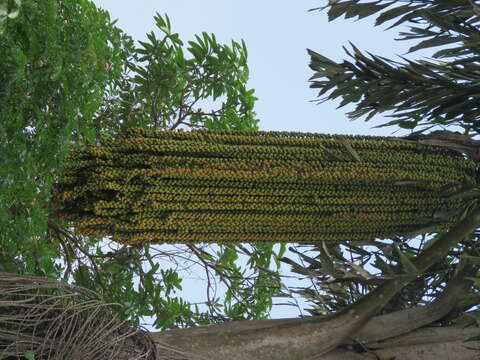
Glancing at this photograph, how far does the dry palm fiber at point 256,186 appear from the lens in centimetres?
237

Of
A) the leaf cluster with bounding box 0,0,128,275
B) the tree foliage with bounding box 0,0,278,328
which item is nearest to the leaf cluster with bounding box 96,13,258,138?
the tree foliage with bounding box 0,0,278,328

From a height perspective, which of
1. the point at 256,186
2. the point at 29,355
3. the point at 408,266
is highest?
the point at 256,186

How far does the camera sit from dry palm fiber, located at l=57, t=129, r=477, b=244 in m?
2.37

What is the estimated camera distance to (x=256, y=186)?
8.12 feet

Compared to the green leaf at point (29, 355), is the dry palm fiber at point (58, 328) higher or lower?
higher

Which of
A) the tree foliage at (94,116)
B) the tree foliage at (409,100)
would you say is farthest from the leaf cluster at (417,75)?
the tree foliage at (94,116)

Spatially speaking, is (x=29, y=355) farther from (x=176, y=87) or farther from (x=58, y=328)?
(x=176, y=87)

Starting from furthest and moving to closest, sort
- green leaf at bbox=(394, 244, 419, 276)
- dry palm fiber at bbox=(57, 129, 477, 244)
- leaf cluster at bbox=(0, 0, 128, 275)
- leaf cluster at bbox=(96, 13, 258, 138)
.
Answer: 1. leaf cluster at bbox=(96, 13, 258, 138)
2. green leaf at bbox=(394, 244, 419, 276)
3. dry palm fiber at bbox=(57, 129, 477, 244)
4. leaf cluster at bbox=(0, 0, 128, 275)

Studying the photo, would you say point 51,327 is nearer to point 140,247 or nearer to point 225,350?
point 225,350

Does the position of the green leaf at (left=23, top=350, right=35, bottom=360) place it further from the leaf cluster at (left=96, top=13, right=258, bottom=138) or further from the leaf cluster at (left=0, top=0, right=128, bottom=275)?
the leaf cluster at (left=96, top=13, right=258, bottom=138)

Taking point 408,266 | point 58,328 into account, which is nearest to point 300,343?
point 408,266

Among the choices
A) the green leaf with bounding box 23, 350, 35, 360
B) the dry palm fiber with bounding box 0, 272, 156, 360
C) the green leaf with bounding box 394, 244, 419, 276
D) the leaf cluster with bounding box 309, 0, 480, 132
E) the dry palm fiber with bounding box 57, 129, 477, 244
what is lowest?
the green leaf with bounding box 23, 350, 35, 360

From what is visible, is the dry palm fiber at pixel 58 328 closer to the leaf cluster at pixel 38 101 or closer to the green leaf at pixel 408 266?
the leaf cluster at pixel 38 101

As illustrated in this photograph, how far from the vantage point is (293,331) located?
2.53 metres
